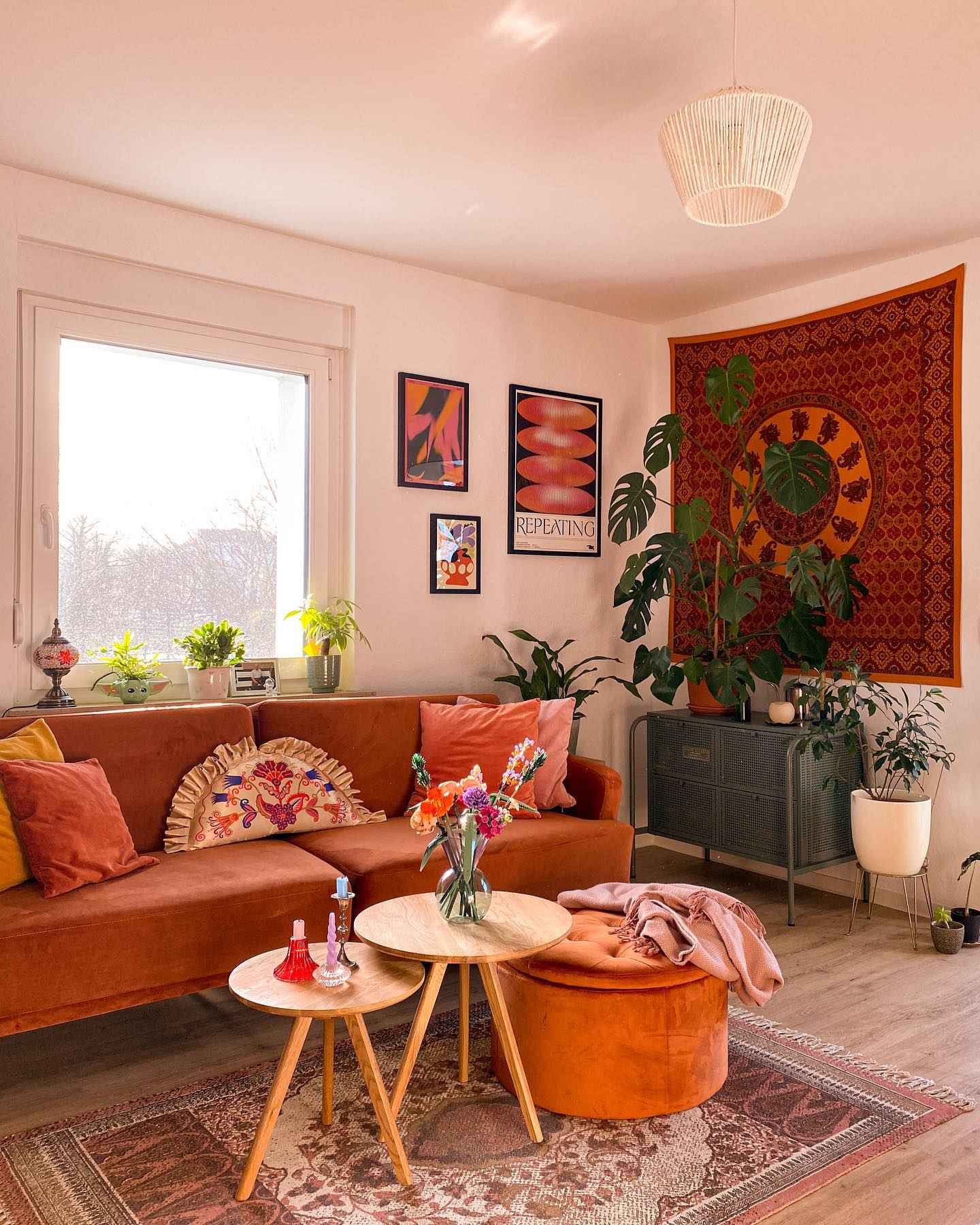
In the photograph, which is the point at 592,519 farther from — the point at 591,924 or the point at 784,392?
the point at 591,924

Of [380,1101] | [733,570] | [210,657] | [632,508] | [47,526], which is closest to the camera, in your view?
[380,1101]

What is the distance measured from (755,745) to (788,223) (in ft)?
6.65

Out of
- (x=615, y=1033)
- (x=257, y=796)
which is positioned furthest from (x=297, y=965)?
(x=257, y=796)

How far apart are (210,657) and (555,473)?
1903 millimetres

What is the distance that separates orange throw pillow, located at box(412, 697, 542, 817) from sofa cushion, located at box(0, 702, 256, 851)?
0.77 metres

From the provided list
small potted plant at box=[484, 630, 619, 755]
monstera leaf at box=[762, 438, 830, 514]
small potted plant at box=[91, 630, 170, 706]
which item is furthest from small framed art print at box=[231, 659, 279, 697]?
monstera leaf at box=[762, 438, 830, 514]

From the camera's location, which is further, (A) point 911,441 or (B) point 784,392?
(B) point 784,392

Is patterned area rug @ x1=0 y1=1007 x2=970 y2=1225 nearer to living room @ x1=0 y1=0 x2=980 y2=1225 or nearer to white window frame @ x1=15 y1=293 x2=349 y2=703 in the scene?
living room @ x1=0 y1=0 x2=980 y2=1225

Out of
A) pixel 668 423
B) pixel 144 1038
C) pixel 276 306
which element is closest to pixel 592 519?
pixel 668 423

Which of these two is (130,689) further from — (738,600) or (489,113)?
(738,600)

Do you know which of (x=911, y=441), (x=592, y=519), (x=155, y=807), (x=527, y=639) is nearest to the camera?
(x=155, y=807)

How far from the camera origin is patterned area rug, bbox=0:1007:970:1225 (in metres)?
2.05

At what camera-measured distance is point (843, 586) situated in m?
4.09

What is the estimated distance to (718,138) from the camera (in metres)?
2.32
